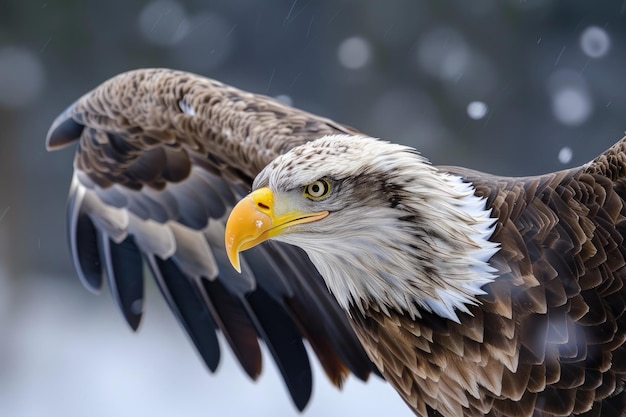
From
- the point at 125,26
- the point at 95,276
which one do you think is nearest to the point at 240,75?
the point at 125,26

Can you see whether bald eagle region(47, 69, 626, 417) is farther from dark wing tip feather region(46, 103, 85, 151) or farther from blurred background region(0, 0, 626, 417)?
blurred background region(0, 0, 626, 417)

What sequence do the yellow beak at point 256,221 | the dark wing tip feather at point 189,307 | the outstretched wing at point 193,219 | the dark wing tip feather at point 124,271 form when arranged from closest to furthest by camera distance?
the yellow beak at point 256,221 → the outstretched wing at point 193,219 → the dark wing tip feather at point 189,307 → the dark wing tip feather at point 124,271

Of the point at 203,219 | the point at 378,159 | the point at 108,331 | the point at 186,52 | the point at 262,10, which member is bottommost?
the point at 108,331

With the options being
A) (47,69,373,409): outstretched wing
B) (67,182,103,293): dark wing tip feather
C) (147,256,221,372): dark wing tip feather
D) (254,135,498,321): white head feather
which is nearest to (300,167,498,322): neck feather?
(254,135,498,321): white head feather

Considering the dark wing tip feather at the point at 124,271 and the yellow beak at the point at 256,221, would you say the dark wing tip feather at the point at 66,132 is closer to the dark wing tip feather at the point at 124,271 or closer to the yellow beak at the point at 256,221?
the dark wing tip feather at the point at 124,271

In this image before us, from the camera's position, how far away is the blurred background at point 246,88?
609cm

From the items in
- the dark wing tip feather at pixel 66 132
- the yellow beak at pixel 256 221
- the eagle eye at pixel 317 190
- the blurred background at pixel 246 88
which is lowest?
the blurred background at pixel 246 88

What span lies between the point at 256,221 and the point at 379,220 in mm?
253

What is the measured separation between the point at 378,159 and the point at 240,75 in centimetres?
519

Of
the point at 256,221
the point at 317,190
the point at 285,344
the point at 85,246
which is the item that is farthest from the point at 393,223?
the point at 85,246

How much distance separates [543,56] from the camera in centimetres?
647

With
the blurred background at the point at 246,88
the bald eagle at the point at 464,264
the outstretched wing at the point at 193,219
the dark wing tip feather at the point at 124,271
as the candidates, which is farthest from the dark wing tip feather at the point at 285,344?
the blurred background at the point at 246,88

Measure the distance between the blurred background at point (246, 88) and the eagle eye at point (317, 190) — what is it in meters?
4.01

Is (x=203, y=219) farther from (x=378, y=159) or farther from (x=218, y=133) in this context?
(x=378, y=159)
